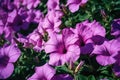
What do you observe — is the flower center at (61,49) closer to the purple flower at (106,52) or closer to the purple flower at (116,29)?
the purple flower at (106,52)

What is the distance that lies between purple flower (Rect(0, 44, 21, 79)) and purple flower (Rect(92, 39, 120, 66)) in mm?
458

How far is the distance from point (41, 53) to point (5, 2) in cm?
120

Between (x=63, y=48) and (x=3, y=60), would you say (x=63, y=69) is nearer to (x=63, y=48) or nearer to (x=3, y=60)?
(x=63, y=48)

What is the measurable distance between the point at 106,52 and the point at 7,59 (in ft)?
1.89

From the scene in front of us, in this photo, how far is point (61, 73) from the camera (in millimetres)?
1907

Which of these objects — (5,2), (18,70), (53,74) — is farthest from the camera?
(5,2)

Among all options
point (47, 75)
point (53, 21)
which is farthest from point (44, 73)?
point (53, 21)

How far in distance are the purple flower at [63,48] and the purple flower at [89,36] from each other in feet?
0.15

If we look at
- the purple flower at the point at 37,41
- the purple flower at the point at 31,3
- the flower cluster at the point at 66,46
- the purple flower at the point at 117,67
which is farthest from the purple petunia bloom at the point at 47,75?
the purple flower at the point at 31,3

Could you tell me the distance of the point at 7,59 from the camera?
1.98m

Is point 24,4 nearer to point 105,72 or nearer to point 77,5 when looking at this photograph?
point 77,5

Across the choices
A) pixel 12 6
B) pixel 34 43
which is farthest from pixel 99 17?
pixel 12 6

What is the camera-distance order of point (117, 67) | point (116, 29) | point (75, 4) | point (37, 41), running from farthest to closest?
point (75, 4) < point (37, 41) < point (116, 29) < point (117, 67)

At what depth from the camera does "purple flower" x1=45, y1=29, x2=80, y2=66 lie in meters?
1.77
